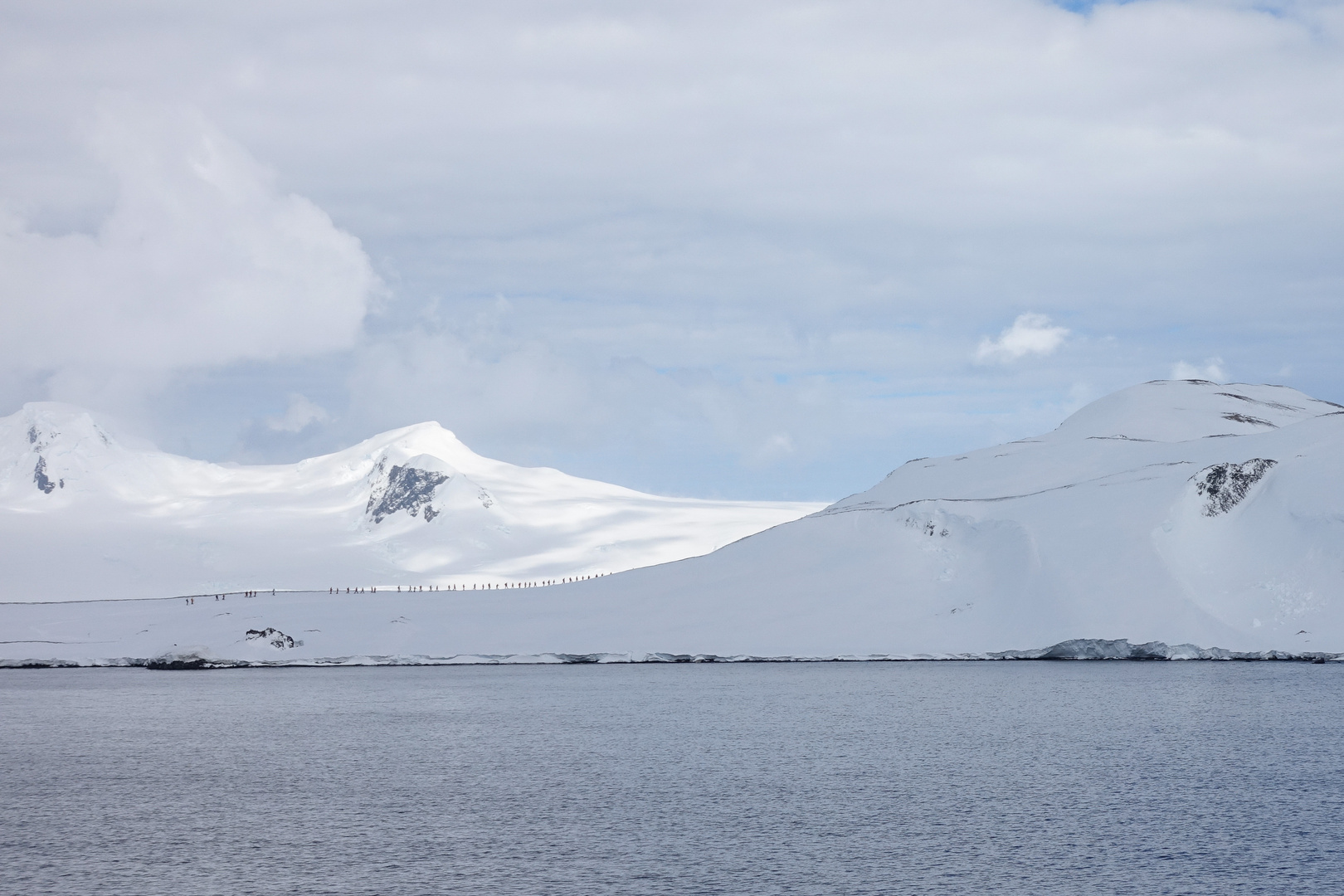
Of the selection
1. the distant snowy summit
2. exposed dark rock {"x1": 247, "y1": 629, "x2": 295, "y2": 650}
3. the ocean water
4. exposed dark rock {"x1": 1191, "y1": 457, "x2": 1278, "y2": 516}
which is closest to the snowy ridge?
the distant snowy summit

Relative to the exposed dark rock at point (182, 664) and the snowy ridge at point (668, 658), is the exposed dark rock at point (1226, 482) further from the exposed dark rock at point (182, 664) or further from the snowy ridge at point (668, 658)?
the exposed dark rock at point (182, 664)

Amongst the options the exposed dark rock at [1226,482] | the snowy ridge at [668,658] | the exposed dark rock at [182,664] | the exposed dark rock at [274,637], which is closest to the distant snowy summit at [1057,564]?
the exposed dark rock at [1226,482]

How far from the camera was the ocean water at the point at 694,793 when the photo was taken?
95.3 feet

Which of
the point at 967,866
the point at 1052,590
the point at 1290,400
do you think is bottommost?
the point at 967,866

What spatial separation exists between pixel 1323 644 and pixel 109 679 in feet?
277

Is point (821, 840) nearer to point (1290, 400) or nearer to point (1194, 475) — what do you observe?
point (1194, 475)

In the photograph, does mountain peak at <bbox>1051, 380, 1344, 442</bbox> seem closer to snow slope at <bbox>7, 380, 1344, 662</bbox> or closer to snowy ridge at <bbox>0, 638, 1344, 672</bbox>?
snow slope at <bbox>7, 380, 1344, 662</bbox>

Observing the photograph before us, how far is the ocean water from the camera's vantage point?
29.1m

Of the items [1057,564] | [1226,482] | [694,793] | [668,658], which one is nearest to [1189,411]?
[1226,482]

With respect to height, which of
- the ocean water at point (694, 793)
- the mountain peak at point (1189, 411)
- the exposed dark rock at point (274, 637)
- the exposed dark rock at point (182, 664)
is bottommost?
the ocean water at point (694, 793)

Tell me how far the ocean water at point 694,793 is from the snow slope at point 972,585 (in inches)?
803

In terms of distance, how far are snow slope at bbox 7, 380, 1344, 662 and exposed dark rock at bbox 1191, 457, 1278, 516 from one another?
0.14 metres

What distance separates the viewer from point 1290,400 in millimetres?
139375

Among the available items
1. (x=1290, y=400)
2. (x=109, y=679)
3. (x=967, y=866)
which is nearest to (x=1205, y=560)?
(x=1290, y=400)
